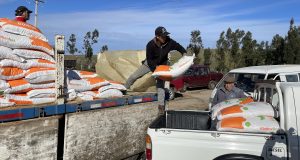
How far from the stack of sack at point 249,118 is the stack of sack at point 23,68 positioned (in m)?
2.29

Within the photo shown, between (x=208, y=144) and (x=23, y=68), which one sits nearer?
(x=208, y=144)

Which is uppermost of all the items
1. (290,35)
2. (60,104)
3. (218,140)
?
(290,35)

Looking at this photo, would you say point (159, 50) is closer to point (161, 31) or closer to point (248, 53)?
point (161, 31)

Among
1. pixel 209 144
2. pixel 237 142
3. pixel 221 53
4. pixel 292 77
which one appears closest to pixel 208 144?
pixel 209 144

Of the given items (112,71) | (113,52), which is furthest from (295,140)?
(113,52)

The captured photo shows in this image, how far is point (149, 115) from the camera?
6.48 m

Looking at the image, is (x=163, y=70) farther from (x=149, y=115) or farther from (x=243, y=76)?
(x=243, y=76)

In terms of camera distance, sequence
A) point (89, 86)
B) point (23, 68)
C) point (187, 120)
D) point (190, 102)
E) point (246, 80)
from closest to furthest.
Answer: point (23, 68), point (89, 86), point (187, 120), point (246, 80), point (190, 102)

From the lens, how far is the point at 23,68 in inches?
202

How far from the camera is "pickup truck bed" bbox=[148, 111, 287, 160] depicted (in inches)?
175

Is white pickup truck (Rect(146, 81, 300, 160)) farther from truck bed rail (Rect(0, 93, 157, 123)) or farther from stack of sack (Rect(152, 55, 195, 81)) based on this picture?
stack of sack (Rect(152, 55, 195, 81))

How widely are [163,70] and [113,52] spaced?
44.3ft

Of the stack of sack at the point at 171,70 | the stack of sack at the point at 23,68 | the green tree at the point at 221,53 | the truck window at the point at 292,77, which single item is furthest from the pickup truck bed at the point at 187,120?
the green tree at the point at 221,53

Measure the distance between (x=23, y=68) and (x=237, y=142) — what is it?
294 cm
